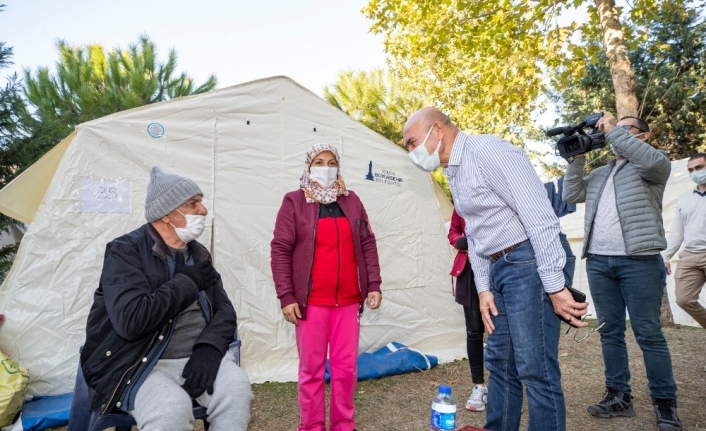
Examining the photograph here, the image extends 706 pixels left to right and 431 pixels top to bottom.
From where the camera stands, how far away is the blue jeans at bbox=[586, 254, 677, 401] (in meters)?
3.00

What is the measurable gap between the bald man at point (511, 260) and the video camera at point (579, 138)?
0.95 metres

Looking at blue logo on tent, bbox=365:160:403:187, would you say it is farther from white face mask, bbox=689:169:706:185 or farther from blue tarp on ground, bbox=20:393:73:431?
blue tarp on ground, bbox=20:393:73:431

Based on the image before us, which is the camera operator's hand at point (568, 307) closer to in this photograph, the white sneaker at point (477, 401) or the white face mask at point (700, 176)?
the white sneaker at point (477, 401)

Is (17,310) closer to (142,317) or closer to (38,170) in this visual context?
(38,170)

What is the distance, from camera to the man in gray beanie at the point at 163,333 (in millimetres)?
→ 1989

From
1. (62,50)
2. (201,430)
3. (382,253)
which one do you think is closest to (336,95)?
(62,50)

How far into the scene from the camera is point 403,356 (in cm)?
464

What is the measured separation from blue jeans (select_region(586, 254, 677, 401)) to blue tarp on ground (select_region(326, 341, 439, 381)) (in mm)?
1875

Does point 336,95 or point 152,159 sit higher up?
point 336,95

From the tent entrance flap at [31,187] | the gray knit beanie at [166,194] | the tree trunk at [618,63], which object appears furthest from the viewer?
the tree trunk at [618,63]

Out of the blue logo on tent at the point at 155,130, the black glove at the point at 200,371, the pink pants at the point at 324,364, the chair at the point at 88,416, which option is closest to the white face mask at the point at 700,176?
the pink pants at the point at 324,364

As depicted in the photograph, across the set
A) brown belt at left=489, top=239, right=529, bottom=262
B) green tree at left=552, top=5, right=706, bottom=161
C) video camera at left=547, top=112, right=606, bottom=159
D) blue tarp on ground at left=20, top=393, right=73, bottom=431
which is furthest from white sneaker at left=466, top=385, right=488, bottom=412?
green tree at left=552, top=5, right=706, bottom=161

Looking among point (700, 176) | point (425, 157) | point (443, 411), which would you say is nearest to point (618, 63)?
point (700, 176)

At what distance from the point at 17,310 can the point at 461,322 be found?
4085 mm
